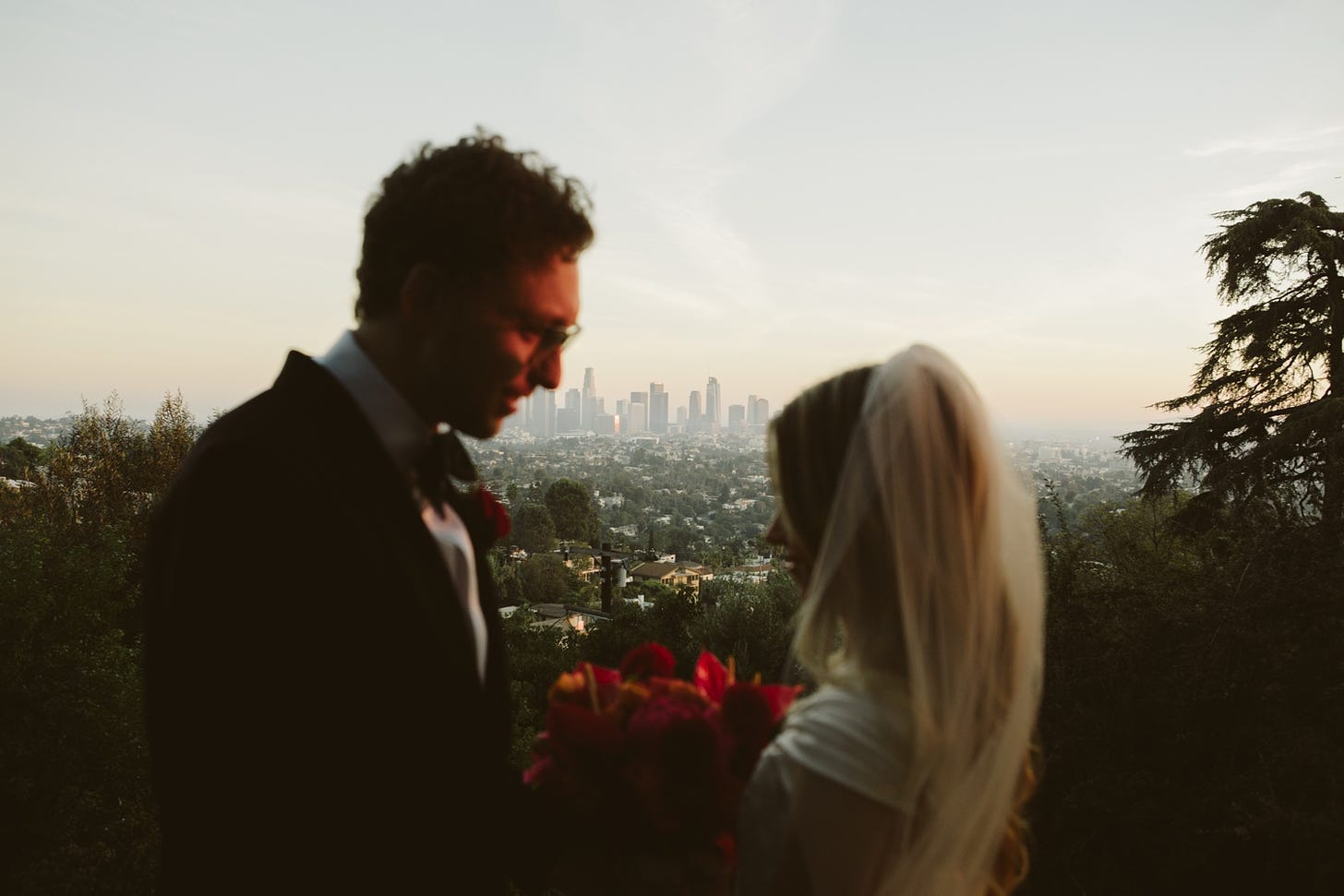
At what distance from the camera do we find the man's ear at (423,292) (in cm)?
159

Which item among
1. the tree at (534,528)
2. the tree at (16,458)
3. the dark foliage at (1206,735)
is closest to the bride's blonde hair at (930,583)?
the dark foliage at (1206,735)

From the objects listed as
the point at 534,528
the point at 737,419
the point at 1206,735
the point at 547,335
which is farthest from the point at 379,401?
the point at 737,419

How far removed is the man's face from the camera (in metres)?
1.61

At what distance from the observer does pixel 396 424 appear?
5.33 feet

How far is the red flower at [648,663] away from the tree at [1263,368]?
36.0ft

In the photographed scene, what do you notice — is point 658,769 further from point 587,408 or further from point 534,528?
point 587,408

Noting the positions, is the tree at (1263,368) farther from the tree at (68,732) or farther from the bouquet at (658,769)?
the tree at (68,732)

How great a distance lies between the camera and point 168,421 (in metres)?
22.4

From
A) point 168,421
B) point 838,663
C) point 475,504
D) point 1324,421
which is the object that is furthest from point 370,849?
point 168,421

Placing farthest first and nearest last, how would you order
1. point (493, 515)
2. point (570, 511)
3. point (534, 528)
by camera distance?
point (570, 511) < point (534, 528) < point (493, 515)

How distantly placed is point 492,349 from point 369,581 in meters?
0.53

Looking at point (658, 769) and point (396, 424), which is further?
point (396, 424)

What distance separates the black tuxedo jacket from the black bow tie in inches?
6.9

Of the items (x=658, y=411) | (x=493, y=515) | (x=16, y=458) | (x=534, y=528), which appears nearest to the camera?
(x=493, y=515)
